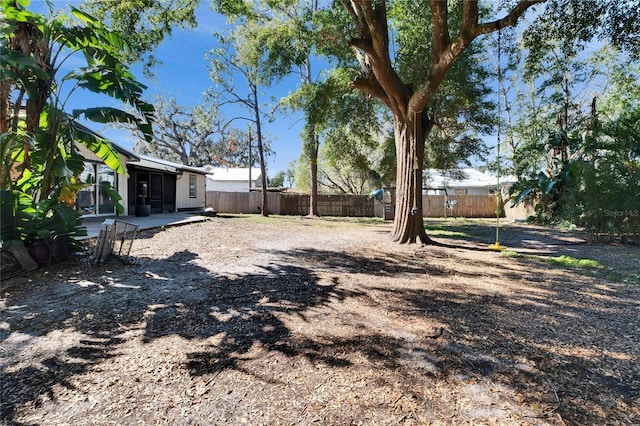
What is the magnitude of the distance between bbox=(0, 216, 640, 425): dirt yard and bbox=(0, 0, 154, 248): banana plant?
3.91 feet

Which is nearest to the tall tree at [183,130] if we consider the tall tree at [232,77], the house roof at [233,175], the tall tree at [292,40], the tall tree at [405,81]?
the house roof at [233,175]

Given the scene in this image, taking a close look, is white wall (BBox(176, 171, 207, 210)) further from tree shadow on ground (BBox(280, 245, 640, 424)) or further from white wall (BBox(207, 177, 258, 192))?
tree shadow on ground (BBox(280, 245, 640, 424))

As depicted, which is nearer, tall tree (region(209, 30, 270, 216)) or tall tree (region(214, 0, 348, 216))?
tall tree (region(214, 0, 348, 216))

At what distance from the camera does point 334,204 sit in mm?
22781

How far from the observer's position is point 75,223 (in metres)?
5.21

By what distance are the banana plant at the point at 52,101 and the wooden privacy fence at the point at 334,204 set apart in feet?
55.8

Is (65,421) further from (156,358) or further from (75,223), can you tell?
(75,223)

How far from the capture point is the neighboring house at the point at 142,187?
39.4 ft

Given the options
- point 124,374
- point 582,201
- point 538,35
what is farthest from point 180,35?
point 582,201

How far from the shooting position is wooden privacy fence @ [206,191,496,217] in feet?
74.3

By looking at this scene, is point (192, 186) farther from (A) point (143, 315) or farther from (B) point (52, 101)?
(A) point (143, 315)

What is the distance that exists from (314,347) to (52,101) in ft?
18.4

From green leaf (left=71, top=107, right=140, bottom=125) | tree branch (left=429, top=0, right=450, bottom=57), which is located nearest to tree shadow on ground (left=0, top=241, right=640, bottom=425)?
green leaf (left=71, top=107, right=140, bottom=125)

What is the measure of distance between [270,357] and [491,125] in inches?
540
